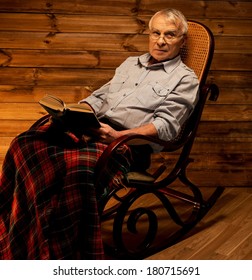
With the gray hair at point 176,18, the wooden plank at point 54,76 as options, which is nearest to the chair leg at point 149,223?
the gray hair at point 176,18

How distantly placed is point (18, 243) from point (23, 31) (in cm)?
151

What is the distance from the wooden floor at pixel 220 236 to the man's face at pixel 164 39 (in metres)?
0.96

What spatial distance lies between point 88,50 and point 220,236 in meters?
1.41

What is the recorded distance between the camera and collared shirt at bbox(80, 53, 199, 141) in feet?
8.11

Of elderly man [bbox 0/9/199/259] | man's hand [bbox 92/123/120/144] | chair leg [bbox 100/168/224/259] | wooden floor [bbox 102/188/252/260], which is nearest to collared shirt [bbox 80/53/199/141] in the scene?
elderly man [bbox 0/9/199/259]

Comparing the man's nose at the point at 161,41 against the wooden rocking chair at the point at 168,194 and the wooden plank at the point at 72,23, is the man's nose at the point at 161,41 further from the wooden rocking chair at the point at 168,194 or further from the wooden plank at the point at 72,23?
the wooden plank at the point at 72,23

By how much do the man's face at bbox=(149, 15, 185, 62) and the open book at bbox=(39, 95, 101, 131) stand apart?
0.62 metres

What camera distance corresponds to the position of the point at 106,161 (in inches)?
82.2

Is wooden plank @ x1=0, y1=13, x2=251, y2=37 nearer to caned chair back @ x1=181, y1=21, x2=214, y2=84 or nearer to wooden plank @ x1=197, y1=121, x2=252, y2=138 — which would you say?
caned chair back @ x1=181, y1=21, x2=214, y2=84

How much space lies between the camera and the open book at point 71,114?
2070 millimetres

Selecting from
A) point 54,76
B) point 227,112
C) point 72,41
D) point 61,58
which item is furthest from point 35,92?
point 227,112

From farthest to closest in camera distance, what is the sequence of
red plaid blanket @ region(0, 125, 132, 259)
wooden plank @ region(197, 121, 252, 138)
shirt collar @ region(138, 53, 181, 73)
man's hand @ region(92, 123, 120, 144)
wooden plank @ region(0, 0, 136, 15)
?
wooden plank @ region(197, 121, 252, 138), wooden plank @ region(0, 0, 136, 15), shirt collar @ region(138, 53, 181, 73), man's hand @ region(92, 123, 120, 144), red plaid blanket @ region(0, 125, 132, 259)
